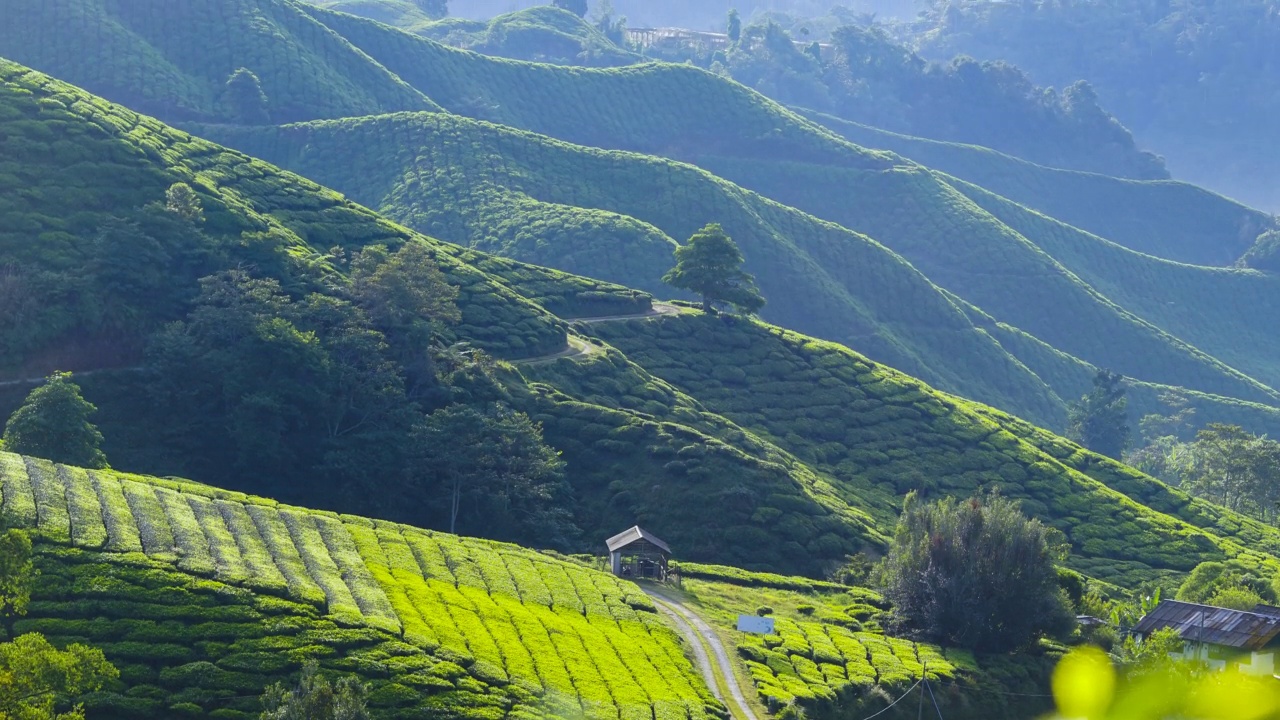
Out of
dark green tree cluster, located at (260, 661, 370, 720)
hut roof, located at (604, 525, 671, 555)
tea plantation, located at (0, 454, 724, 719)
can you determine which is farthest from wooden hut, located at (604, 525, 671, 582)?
dark green tree cluster, located at (260, 661, 370, 720)

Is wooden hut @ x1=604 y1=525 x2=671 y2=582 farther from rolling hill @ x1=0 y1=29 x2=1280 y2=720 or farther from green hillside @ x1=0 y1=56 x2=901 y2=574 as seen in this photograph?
green hillside @ x1=0 y1=56 x2=901 y2=574

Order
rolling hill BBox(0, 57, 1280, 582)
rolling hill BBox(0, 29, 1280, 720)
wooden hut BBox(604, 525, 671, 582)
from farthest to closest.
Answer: rolling hill BBox(0, 57, 1280, 582) < wooden hut BBox(604, 525, 671, 582) < rolling hill BBox(0, 29, 1280, 720)

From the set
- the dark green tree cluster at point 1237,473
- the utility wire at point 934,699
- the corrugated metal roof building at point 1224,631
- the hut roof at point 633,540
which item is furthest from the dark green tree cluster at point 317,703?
the dark green tree cluster at point 1237,473

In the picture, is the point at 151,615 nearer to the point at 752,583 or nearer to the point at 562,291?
the point at 752,583

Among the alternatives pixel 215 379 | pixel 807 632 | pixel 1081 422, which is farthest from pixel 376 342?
pixel 1081 422

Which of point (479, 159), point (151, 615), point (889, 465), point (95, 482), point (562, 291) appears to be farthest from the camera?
point (479, 159)

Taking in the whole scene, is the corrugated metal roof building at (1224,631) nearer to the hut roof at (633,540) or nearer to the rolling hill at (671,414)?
the rolling hill at (671,414)

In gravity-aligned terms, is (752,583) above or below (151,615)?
below

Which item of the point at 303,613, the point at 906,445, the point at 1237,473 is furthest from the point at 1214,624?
the point at 1237,473
